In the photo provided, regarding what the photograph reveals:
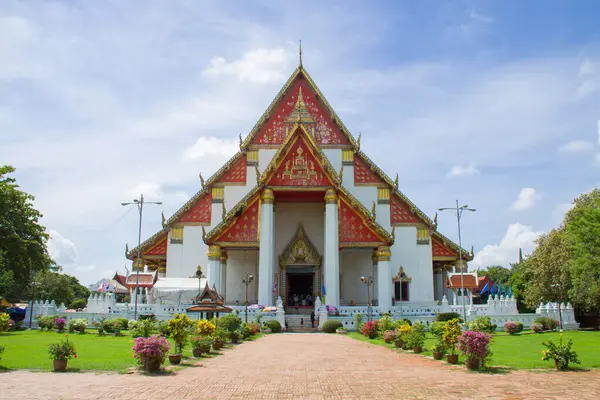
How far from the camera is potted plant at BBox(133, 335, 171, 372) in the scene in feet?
38.9

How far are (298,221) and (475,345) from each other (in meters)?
22.2

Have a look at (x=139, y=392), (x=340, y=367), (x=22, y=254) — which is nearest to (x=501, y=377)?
(x=340, y=367)

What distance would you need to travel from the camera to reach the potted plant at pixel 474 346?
41.2ft

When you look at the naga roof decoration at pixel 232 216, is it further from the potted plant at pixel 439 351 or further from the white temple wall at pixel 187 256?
the potted plant at pixel 439 351

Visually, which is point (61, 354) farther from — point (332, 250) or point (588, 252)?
point (588, 252)

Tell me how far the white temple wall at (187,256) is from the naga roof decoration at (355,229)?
28.5 feet

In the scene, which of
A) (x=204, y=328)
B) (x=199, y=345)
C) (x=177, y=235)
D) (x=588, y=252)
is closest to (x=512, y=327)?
(x=588, y=252)

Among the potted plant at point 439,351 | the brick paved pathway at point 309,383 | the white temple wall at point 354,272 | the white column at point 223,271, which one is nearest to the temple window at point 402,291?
the white temple wall at point 354,272

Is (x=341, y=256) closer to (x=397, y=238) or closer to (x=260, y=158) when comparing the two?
(x=397, y=238)

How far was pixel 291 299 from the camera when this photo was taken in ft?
111

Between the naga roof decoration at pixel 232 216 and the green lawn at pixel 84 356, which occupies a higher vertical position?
the naga roof decoration at pixel 232 216

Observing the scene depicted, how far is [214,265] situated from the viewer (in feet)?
101

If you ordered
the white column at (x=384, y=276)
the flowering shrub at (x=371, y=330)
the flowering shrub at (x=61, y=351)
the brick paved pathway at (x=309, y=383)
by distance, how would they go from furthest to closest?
1. the white column at (x=384, y=276)
2. the flowering shrub at (x=371, y=330)
3. the flowering shrub at (x=61, y=351)
4. the brick paved pathway at (x=309, y=383)

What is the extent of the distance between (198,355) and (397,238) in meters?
21.6
